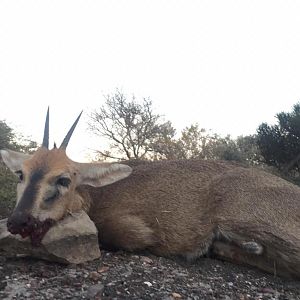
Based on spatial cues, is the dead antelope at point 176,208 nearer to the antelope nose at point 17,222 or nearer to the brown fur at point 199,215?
the brown fur at point 199,215

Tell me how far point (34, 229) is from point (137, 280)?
131 cm

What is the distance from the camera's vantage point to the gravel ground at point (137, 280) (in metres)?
4.94

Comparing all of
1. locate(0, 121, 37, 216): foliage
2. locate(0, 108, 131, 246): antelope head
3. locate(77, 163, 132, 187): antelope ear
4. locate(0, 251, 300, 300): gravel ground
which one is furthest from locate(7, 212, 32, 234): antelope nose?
locate(0, 121, 37, 216): foliage

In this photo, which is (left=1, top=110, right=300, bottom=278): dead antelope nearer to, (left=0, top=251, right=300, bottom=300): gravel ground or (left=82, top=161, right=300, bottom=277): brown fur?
(left=82, top=161, right=300, bottom=277): brown fur

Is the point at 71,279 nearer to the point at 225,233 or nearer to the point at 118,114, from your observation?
the point at 225,233

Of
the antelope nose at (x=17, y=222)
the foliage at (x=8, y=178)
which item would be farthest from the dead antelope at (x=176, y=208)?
the foliage at (x=8, y=178)

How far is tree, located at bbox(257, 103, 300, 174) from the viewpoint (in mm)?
19864

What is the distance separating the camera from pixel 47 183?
5.83 metres

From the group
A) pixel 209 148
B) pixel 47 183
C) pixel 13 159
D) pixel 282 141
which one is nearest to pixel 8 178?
pixel 13 159

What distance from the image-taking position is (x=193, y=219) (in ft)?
21.9

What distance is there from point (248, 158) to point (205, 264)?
16434mm

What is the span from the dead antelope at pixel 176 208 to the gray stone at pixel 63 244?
0.18 metres

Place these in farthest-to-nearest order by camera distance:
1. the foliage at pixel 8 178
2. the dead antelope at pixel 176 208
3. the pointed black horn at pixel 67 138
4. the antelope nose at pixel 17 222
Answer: the foliage at pixel 8 178 < the pointed black horn at pixel 67 138 < the dead antelope at pixel 176 208 < the antelope nose at pixel 17 222

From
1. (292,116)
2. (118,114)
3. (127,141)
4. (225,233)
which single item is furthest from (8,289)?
(118,114)
